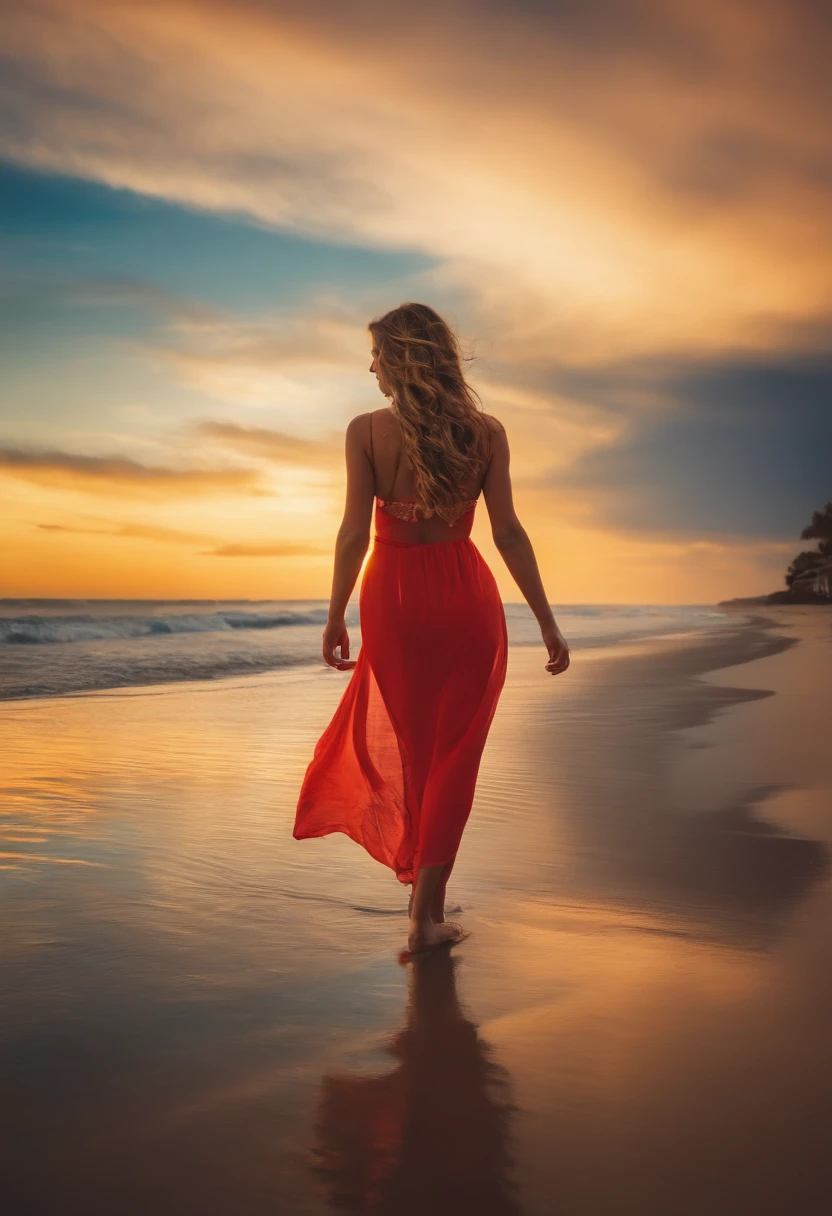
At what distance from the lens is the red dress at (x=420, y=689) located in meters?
3.44

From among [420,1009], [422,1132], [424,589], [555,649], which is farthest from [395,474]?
[422,1132]

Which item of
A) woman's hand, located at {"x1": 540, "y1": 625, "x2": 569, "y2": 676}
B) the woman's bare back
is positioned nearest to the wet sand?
woman's hand, located at {"x1": 540, "y1": 625, "x2": 569, "y2": 676}

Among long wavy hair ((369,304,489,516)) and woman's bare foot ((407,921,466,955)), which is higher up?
long wavy hair ((369,304,489,516))

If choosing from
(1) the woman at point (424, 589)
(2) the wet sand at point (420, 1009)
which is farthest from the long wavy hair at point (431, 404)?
(2) the wet sand at point (420, 1009)

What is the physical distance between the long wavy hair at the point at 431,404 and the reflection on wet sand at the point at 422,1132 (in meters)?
1.75

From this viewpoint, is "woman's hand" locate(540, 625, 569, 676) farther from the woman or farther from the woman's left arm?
the woman's left arm

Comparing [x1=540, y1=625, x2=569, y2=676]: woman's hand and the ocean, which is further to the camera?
the ocean

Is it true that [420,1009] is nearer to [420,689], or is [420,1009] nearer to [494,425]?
[420,689]

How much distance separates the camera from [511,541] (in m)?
3.63

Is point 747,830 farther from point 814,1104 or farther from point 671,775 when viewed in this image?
point 814,1104

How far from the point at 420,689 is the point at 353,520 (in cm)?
64

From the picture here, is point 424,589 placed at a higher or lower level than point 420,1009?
higher

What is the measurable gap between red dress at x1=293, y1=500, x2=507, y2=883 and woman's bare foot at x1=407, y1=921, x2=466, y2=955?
212mm

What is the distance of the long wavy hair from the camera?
3.40 metres
